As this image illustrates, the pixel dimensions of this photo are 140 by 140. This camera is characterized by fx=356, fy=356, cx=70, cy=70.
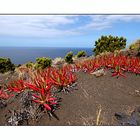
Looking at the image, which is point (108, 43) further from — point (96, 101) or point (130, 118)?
point (130, 118)

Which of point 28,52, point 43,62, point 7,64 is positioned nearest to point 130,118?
point 28,52

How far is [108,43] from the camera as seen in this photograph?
4.66 meters

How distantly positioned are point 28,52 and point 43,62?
0.72 m

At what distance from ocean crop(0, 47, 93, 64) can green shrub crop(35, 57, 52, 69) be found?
0.43ft

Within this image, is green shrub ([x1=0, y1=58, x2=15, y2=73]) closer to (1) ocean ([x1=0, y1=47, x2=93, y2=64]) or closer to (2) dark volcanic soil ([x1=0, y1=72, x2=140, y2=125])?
(1) ocean ([x1=0, y1=47, x2=93, y2=64])

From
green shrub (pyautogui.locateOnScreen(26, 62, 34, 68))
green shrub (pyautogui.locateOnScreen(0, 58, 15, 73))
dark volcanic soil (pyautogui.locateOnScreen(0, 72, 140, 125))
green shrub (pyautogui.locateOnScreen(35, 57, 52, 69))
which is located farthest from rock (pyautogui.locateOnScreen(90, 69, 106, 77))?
green shrub (pyautogui.locateOnScreen(0, 58, 15, 73))

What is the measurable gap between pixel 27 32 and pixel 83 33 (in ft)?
2.26

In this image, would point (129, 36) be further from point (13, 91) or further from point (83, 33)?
point (13, 91)

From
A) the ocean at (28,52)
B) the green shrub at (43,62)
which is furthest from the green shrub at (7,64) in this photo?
the green shrub at (43,62)

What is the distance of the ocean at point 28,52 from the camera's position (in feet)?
14.3

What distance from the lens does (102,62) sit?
5.00 metres

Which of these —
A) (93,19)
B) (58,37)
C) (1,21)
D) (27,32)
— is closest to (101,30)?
(93,19)

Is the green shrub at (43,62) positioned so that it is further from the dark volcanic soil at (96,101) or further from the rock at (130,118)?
the rock at (130,118)

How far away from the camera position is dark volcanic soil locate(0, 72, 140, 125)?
390 centimetres
